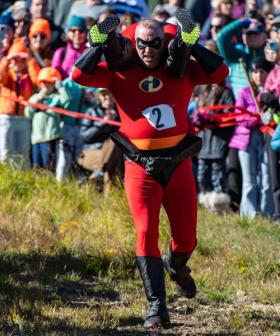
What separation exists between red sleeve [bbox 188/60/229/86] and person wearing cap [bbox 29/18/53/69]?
18.2ft

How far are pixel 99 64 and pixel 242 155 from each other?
13.7 feet

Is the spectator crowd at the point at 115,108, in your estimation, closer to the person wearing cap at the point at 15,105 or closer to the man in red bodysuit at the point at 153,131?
the person wearing cap at the point at 15,105

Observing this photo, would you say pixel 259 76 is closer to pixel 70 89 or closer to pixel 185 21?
pixel 70 89

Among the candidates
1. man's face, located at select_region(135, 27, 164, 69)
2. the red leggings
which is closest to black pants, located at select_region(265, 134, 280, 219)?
the red leggings

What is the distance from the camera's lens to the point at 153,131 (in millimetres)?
6711

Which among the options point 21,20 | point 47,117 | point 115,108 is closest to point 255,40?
point 115,108

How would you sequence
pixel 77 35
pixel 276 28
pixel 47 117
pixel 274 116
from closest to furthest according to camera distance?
pixel 274 116, pixel 276 28, pixel 47 117, pixel 77 35

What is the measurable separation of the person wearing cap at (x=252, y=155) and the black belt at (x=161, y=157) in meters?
3.87

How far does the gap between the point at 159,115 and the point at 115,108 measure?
186 inches

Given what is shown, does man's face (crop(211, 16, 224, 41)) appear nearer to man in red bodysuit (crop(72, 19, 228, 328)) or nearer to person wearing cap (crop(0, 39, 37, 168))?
person wearing cap (crop(0, 39, 37, 168))

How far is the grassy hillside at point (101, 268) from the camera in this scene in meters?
6.81

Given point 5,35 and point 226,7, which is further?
point 226,7

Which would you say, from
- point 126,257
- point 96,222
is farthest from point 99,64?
point 96,222

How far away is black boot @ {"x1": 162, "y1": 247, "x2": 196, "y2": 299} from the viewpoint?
7117mm
